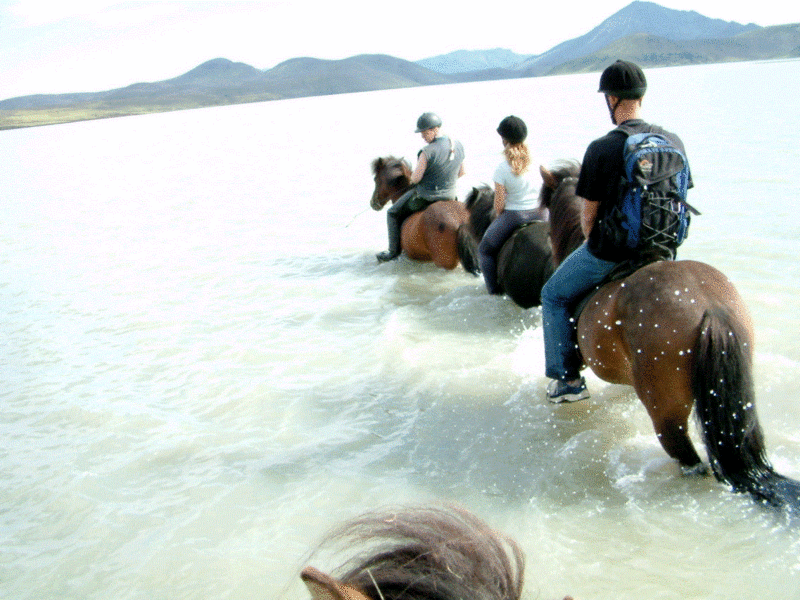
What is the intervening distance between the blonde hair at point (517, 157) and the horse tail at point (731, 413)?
12.9 ft

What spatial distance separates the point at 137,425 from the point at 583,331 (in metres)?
3.74

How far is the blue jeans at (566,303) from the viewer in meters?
4.35

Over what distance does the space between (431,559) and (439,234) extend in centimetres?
802

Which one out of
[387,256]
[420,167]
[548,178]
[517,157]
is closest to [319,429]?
[548,178]

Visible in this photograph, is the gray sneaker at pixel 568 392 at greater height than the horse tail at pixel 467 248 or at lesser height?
lesser

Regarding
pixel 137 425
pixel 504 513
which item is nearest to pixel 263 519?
pixel 504 513

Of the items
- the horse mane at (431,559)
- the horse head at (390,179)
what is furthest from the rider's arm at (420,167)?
the horse mane at (431,559)

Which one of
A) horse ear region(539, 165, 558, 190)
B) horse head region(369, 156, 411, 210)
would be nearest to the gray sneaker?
horse ear region(539, 165, 558, 190)

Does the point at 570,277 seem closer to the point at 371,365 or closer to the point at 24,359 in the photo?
the point at 371,365

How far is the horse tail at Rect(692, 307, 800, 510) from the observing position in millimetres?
3326

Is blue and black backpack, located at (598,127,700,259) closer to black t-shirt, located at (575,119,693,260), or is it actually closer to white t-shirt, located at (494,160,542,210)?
black t-shirt, located at (575,119,693,260)

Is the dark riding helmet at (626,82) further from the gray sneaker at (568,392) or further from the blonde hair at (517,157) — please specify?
the blonde hair at (517,157)

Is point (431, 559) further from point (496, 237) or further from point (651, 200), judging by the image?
point (496, 237)

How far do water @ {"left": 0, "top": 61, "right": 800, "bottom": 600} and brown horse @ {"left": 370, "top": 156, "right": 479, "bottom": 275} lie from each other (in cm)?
28
